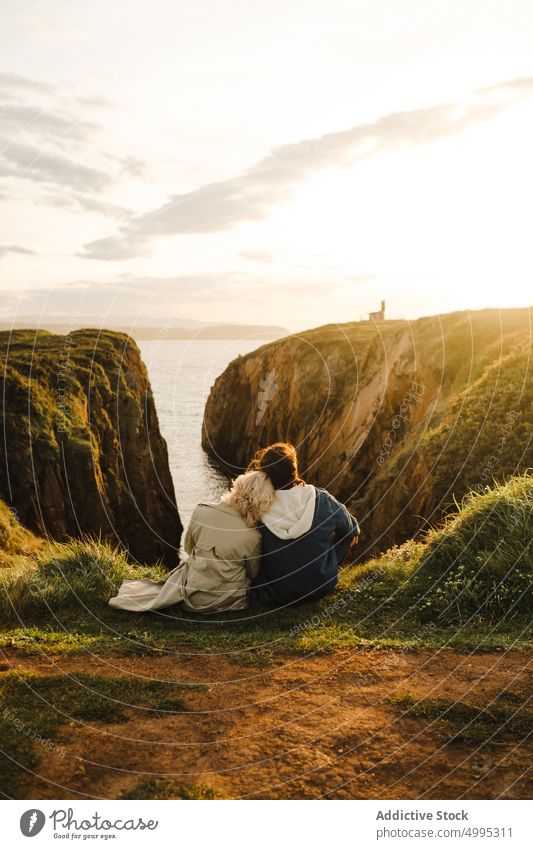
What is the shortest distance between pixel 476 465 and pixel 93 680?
10.4 metres

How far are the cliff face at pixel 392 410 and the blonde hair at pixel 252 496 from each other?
3.73 metres

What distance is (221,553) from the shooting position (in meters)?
7.76

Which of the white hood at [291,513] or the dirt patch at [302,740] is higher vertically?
the white hood at [291,513]

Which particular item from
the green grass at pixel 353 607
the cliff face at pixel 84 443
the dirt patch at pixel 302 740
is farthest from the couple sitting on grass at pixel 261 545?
the cliff face at pixel 84 443

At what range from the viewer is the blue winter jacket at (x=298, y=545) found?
25.6ft

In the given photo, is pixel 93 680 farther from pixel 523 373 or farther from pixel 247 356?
pixel 247 356

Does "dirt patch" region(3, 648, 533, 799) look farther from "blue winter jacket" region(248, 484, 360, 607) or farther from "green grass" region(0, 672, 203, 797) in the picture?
"blue winter jacket" region(248, 484, 360, 607)

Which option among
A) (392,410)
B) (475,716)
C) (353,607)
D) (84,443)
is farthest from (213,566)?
(392,410)

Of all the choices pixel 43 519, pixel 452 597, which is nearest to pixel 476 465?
pixel 452 597

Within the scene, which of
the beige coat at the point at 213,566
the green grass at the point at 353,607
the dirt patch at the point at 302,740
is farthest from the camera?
the beige coat at the point at 213,566

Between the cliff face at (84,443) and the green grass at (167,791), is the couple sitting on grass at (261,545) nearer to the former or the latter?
the green grass at (167,791)

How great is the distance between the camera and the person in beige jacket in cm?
775

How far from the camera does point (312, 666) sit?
6.36 m
